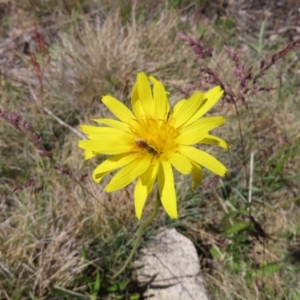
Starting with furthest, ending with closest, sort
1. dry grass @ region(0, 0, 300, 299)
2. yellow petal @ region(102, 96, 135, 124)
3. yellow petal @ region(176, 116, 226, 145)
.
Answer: dry grass @ region(0, 0, 300, 299), yellow petal @ region(102, 96, 135, 124), yellow petal @ region(176, 116, 226, 145)

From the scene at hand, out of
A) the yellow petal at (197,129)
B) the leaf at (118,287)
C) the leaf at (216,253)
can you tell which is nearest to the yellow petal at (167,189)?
the yellow petal at (197,129)

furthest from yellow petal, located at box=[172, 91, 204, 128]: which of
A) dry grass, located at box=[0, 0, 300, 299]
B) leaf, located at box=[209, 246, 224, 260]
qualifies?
leaf, located at box=[209, 246, 224, 260]

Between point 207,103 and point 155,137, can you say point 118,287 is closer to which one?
point 155,137

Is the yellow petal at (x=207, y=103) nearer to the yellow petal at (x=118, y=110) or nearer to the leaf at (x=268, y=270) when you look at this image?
the yellow petal at (x=118, y=110)

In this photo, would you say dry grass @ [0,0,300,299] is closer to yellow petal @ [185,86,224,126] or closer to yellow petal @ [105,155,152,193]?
yellow petal @ [185,86,224,126]

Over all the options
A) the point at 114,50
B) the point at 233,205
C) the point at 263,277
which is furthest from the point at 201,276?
the point at 114,50

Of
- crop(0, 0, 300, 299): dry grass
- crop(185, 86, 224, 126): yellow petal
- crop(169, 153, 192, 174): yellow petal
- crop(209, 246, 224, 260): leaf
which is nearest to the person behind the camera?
crop(169, 153, 192, 174): yellow petal
